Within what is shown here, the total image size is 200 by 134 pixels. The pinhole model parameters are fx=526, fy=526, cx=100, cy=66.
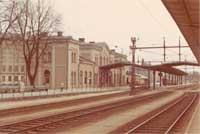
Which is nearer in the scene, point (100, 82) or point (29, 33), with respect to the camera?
point (29, 33)

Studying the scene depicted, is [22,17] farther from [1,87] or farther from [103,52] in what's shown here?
[103,52]

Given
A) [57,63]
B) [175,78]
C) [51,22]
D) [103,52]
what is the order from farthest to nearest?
[175,78] → [103,52] → [57,63] → [51,22]

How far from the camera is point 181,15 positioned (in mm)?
23344

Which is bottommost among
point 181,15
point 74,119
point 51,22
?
point 74,119

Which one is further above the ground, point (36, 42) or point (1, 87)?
point (36, 42)

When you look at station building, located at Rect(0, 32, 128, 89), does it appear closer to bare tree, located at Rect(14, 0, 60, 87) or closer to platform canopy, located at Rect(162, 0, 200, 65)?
bare tree, located at Rect(14, 0, 60, 87)

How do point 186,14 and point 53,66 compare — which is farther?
point 53,66

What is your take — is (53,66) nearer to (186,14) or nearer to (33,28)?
(33,28)

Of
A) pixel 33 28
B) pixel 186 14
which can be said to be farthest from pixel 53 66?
pixel 186 14

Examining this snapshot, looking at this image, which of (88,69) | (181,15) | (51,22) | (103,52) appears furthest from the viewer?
(103,52)

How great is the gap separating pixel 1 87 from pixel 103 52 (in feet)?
154

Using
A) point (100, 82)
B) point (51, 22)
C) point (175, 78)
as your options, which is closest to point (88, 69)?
point (100, 82)

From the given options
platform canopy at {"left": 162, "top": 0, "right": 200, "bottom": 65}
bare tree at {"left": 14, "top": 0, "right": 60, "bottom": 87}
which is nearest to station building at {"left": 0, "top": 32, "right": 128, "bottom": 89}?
bare tree at {"left": 14, "top": 0, "right": 60, "bottom": 87}

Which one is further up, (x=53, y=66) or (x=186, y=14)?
(x=53, y=66)
